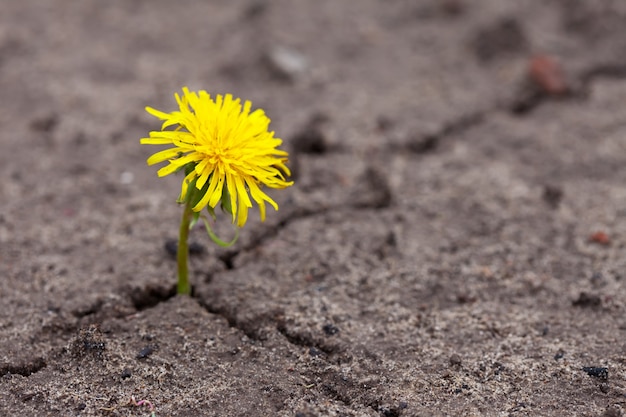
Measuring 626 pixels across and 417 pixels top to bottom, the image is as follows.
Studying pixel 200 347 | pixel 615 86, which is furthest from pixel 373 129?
pixel 200 347

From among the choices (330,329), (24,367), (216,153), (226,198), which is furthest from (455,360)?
(24,367)

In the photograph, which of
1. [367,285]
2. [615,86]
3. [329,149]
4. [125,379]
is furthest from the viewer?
[615,86]

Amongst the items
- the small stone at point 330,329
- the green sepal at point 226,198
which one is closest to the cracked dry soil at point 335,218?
the small stone at point 330,329

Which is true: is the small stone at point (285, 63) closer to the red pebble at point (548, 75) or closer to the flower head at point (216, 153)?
the red pebble at point (548, 75)

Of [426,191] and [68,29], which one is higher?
[68,29]

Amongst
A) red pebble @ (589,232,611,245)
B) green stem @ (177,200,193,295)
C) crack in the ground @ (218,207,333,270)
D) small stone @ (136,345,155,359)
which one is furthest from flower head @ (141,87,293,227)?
red pebble @ (589,232,611,245)

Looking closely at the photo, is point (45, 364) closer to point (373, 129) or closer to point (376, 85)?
point (373, 129)

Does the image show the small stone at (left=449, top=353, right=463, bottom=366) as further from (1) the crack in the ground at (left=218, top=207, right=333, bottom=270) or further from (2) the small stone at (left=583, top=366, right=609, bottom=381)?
(1) the crack in the ground at (left=218, top=207, right=333, bottom=270)
